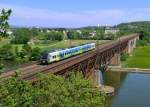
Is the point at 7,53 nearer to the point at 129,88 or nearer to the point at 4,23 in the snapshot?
the point at 129,88

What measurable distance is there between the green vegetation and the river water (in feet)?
108

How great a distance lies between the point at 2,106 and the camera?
1608 centimetres

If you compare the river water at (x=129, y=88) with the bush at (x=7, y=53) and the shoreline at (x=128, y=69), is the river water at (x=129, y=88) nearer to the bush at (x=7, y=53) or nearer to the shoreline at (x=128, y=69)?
the shoreline at (x=128, y=69)

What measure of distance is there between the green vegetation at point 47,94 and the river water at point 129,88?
32831 mm

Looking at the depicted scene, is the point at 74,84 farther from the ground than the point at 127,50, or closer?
farther from the ground

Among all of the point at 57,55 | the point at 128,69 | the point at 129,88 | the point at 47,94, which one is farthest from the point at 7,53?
the point at 47,94

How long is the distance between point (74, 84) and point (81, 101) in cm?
329

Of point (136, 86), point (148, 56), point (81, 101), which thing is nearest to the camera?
point (81, 101)

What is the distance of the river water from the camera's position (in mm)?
59812

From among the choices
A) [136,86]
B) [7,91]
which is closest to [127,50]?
[136,86]

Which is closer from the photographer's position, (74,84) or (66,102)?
(66,102)

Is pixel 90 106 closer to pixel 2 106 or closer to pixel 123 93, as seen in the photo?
pixel 2 106

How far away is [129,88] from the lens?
76.2 m

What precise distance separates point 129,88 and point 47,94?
5667 cm
